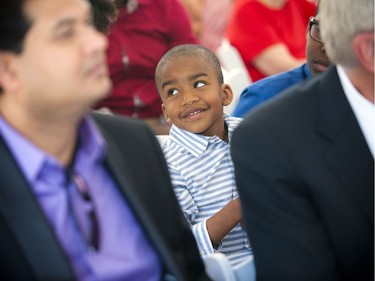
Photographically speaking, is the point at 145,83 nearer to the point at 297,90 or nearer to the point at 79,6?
the point at 297,90

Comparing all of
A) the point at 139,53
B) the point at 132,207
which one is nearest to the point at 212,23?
the point at 139,53

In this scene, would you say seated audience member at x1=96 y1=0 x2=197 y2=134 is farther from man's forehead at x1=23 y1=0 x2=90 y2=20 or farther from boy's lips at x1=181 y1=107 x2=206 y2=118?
man's forehead at x1=23 y1=0 x2=90 y2=20

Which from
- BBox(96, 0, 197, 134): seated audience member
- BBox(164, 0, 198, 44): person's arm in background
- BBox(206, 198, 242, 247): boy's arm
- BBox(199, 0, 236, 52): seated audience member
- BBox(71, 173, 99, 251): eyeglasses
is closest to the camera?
BBox(71, 173, 99, 251): eyeglasses

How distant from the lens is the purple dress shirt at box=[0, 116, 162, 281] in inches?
56.7

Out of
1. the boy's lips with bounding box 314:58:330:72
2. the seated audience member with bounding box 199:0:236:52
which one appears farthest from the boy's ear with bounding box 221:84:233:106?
the seated audience member with bounding box 199:0:236:52

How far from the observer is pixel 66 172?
1469mm

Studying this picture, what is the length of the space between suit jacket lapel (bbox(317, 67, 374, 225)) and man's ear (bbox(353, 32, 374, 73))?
10 cm

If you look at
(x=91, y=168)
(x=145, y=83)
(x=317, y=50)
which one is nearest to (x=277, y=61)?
(x=145, y=83)

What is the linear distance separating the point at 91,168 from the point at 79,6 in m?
0.33

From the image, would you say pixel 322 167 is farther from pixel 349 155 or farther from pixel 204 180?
pixel 204 180

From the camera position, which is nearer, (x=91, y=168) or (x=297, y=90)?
(x=91, y=168)

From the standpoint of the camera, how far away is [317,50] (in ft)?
7.44

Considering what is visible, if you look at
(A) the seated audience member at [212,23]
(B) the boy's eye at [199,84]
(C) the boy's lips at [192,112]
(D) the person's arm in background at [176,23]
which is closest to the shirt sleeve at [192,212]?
(C) the boy's lips at [192,112]

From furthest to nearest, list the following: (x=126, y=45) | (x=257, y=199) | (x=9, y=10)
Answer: (x=126, y=45), (x=257, y=199), (x=9, y=10)
